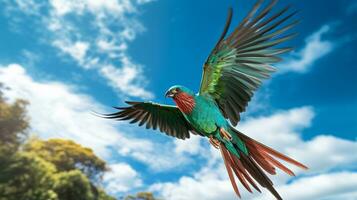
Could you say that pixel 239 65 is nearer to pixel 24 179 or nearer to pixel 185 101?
pixel 185 101

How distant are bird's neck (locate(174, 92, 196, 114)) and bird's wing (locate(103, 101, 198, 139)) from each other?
22.2 inches

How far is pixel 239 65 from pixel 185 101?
0.38 meters

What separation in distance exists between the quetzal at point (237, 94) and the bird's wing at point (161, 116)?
1.51ft

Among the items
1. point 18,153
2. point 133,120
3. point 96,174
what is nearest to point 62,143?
point 96,174

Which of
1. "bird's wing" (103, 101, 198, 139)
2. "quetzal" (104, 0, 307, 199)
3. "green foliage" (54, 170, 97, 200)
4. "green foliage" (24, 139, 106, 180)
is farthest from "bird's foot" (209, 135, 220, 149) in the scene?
"green foliage" (24, 139, 106, 180)

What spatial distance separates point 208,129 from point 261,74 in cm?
40

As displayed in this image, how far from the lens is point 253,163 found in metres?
1.61

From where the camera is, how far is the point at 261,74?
193cm

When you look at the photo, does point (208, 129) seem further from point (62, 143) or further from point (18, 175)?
point (62, 143)

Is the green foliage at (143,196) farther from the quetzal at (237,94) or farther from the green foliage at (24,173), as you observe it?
the quetzal at (237,94)

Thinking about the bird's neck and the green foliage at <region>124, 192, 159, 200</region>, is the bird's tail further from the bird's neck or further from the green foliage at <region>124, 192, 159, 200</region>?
the green foliage at <region>124, 192, 159, 200</region>

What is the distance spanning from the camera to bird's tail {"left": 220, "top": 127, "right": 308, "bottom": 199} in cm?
156

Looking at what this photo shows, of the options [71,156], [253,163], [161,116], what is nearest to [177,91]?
[253,163]

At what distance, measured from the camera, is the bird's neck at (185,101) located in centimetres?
177
